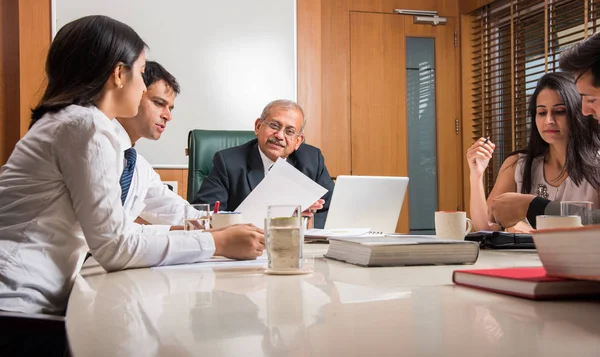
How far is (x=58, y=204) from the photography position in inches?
51.3

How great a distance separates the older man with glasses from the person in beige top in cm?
71

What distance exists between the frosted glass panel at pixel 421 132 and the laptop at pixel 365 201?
2815 mm

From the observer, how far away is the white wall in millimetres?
4008

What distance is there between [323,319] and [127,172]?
55.9 inches

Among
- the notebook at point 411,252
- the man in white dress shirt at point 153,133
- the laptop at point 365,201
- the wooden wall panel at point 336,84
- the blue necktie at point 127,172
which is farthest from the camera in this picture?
the wooden wall panel at point 336,84

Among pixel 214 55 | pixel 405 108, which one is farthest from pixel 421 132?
pixel 214 55

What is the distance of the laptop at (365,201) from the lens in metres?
2.07

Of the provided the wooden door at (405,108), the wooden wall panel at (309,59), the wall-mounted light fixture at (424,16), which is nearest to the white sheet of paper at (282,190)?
the wooden wall panel at (309,59)

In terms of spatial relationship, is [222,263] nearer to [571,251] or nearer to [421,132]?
[571,251]

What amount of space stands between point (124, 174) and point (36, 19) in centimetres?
228

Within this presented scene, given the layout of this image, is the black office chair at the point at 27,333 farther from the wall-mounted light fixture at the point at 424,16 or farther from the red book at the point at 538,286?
the wall-mounted light fixture at the point at 424,16

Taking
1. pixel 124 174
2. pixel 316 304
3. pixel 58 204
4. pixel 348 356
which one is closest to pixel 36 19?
pixel 124 174

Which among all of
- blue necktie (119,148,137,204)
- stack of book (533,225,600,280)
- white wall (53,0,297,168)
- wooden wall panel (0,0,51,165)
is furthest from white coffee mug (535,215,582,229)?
wooden wall panel (0,0,51,165)

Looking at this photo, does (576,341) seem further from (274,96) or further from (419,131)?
(419,131)
